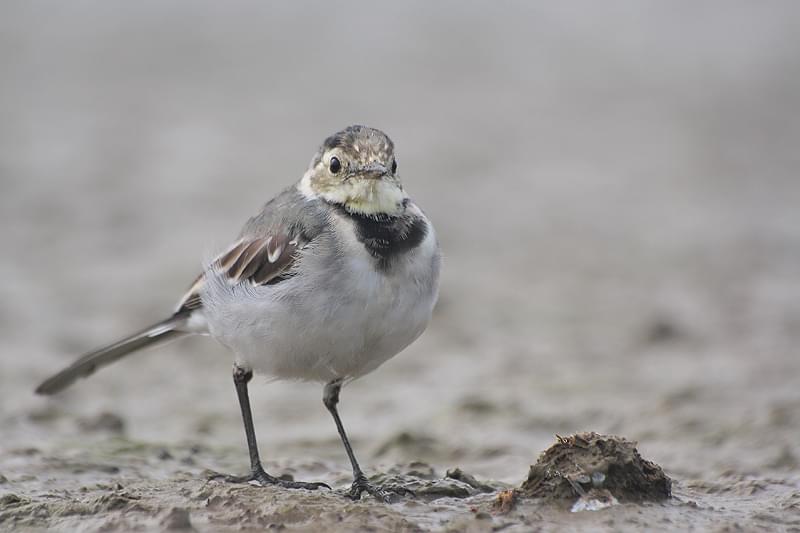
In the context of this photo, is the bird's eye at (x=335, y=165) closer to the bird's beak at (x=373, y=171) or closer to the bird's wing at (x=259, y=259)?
the bird's beak at (x=373, y=171)

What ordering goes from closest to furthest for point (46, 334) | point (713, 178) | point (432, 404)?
point (432, 404) < point (46, 334) < point (713, 178)

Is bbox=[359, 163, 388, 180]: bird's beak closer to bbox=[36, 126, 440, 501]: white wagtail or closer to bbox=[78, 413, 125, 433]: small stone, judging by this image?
bbox=[36, 126, 440, 501]: white wagtail

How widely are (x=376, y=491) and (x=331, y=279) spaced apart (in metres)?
1.21

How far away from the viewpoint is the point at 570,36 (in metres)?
23.4

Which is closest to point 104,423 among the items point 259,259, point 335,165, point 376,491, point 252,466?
point 252,466

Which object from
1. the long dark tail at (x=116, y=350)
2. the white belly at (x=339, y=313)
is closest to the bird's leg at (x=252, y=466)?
the white belly at (x=339, y=313)

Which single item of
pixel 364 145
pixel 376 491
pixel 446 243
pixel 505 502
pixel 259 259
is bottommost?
pixel 505 502

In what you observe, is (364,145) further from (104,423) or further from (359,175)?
(104,423)

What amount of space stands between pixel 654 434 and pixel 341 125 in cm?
1012

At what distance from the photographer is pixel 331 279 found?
6.77 m

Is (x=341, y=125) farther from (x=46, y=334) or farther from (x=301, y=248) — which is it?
(x=301, y=248)

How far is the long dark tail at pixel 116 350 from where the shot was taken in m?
8.27

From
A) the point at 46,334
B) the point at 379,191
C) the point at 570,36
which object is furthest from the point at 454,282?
the point at 570,36

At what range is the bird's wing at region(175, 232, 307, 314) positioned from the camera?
7.08m
